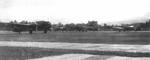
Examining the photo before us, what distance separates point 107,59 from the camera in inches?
480

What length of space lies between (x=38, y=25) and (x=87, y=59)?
75824mm

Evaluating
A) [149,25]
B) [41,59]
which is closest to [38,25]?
[41,59]

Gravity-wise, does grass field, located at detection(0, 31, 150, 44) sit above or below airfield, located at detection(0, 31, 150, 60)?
below

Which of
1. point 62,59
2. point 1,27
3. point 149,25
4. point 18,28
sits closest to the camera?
point 62,59

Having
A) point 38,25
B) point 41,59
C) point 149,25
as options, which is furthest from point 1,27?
point 41,59

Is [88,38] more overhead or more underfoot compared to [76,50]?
more underfoot

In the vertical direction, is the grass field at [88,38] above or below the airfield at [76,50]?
below

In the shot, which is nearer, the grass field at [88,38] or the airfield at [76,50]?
the airfield at [76,50]

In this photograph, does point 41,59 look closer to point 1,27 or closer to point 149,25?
point 1,27

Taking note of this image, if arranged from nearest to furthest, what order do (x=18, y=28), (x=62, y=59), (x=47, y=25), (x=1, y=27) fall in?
(x=62, y=59) < (x=18, y=28) < (x=47, y=25) < (x=1, y=27)

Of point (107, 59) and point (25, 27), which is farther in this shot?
point (25, 27)

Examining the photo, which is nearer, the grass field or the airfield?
the airfield

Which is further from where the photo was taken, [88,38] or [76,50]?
[88,38]

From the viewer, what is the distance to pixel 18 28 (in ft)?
242
